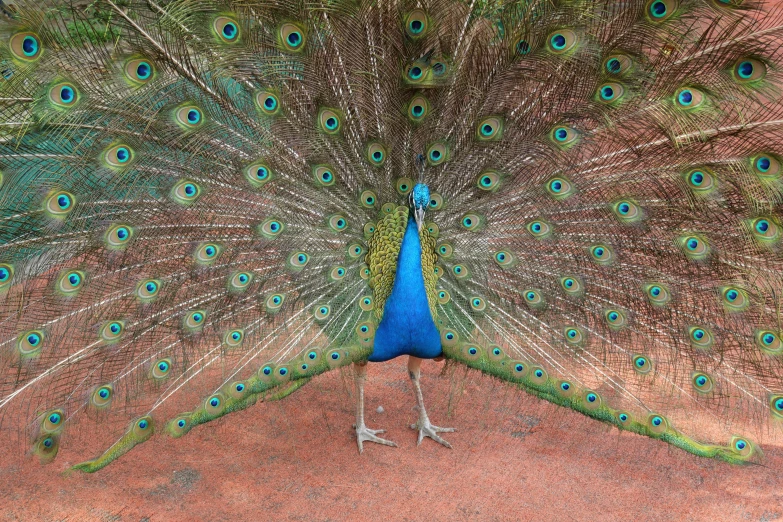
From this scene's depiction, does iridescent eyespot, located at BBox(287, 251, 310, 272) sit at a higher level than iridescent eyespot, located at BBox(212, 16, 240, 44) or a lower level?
lower

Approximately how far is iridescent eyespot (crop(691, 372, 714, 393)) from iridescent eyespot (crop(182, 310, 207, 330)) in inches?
103

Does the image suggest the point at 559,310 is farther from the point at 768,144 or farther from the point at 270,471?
the point at 270,471

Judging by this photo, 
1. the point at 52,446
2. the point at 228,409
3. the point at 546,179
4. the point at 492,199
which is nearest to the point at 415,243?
the point at 492,199

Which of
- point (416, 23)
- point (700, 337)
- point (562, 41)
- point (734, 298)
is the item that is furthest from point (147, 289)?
point (734, 298)

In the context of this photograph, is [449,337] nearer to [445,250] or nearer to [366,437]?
[445,250]

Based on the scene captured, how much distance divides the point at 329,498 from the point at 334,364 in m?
0.82

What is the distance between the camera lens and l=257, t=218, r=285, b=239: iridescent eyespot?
3.52 m

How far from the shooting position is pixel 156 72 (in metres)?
2.97

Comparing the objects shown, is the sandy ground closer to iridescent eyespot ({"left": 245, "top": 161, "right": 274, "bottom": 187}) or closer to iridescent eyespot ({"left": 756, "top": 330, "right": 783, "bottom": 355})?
iridescent eyespot ({"left": 756, "top": 330, "right": 783, "bottom": 355})

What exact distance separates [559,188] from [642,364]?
105 cm

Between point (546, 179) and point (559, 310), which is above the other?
point (546, 179)

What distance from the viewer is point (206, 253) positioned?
135 inches

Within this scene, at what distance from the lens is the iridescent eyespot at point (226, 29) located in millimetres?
3018

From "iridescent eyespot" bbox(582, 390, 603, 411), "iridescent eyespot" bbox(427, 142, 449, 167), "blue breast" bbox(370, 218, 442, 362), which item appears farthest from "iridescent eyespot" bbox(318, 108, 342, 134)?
"iridescent eyespot" bbox(582, 390, 603, 411)
